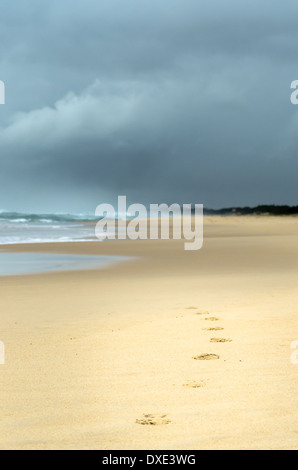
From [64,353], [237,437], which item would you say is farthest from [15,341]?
[237,437]

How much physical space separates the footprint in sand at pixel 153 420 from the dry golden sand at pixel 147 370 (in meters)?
0.01

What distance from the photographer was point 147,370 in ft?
16.1

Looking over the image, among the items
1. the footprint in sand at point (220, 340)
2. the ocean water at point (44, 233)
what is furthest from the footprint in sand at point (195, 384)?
the ocean water at point (44, 233)

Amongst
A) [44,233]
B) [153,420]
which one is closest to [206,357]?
[153,420]

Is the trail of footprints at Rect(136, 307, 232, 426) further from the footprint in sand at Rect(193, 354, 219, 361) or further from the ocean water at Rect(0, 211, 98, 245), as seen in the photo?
the ocean water at Rect(0, 211, 98, 245)

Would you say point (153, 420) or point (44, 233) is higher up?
point (44, 233)

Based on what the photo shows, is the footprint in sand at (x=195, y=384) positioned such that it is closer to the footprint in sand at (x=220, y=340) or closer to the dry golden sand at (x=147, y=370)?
the dry golden sand at (x=147, y=370)

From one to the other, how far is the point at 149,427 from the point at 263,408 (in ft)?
3.03

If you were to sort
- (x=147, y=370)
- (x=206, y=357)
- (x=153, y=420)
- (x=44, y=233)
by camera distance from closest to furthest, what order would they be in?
(x=153, y=420), (x=147, y=370), (x=206, y=357), (x=44, y=233)

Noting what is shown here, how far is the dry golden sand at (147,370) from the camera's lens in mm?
3566

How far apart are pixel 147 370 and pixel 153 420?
1.19 meters

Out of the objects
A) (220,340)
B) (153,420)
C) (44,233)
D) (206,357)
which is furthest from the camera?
(44,233)

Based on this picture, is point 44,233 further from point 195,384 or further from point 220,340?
point 195,384

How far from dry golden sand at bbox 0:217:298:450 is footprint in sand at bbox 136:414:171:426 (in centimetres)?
1
